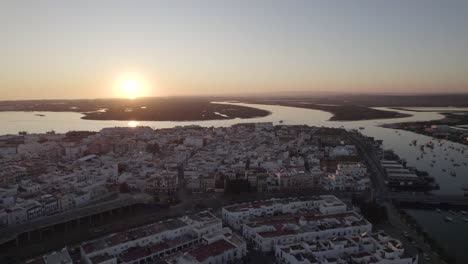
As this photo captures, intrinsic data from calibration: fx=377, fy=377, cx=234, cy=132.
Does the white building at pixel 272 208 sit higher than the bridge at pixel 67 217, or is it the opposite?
the white building at pixel 272 208

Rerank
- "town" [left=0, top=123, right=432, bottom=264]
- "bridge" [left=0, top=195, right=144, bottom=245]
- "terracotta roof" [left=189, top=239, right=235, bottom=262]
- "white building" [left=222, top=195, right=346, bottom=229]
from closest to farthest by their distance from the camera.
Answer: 1. "terracotta roof" [left=189, top=239, right=235, bottom=262]
2. "town" [left=0, top=123, right=432, bottom=264]
3. "bridge" [left=0, top=195, right=144, bottom=245]
4. "white building" [left=222, top=195, right=346, bottom=229]

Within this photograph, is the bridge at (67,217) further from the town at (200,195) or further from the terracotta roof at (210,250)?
the terracotta roof at (210,250)

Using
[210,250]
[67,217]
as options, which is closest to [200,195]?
[67,217]

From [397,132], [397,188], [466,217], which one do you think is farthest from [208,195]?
[397,132]

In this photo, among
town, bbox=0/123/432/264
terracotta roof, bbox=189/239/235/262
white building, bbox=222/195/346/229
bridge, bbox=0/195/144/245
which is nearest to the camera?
terracotta roof, bbox=189/239/235/262

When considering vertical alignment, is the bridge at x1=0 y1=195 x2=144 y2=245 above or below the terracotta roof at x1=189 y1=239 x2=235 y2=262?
below

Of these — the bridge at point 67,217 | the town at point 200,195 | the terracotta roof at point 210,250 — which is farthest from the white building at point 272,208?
the bridge at point 67,217

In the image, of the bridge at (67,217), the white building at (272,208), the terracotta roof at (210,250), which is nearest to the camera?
the terracotta roof at (210,250)

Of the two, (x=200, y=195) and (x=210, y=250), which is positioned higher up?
(x=210, y=250)

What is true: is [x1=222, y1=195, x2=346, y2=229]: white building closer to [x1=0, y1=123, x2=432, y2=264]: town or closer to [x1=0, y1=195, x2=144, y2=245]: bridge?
[x1=0, y1=123, x2=432, y2=264]: town

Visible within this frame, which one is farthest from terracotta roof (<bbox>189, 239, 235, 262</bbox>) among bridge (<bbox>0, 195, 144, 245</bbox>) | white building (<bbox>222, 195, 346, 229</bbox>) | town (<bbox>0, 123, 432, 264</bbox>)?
bridge (<bbox>0, 195, 144, 245</bbox>)

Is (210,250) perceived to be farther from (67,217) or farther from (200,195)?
(200,195)

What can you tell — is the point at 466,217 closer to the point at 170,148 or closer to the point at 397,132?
the point at 170,148
